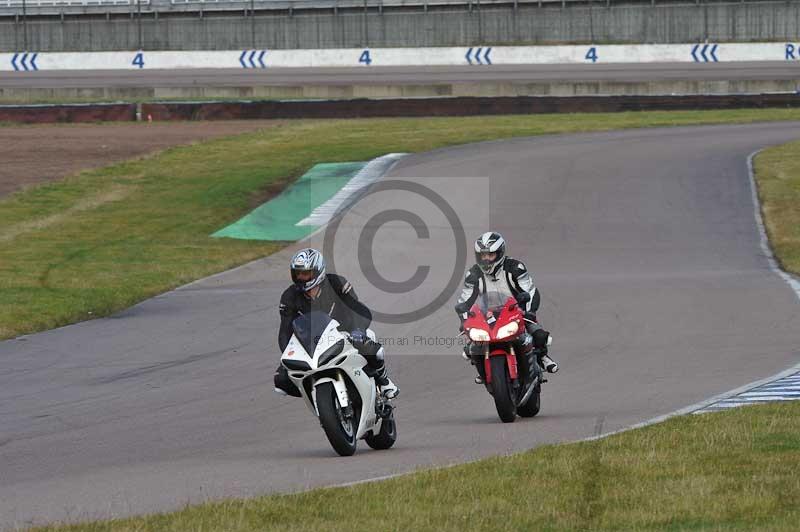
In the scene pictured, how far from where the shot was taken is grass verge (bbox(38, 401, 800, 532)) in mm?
7262

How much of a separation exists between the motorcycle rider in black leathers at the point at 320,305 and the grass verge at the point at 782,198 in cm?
1334

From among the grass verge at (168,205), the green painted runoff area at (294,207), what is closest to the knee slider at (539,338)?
the grass verge at (168,205)

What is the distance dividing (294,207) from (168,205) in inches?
132

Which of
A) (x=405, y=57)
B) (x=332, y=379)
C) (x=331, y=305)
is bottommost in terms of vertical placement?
(x=332, y=379)

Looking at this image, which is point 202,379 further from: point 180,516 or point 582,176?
point 582,176

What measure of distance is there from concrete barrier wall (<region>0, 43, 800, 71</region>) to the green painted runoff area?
28.4m

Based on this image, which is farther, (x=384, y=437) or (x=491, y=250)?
(x=491, y=250)

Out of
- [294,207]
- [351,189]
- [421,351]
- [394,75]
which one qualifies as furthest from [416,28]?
[421,351]

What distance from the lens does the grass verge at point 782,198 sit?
24077 millimetres

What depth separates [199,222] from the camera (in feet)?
97.7

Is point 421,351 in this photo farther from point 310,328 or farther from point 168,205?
point 168,205

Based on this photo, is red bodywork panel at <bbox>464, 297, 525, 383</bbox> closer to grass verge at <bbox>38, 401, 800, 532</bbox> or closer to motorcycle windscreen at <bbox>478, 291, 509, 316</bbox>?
motorcycle windscreen at <bbox>478, 291, 509, 316</bbox>

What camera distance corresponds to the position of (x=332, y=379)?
32.1 ft

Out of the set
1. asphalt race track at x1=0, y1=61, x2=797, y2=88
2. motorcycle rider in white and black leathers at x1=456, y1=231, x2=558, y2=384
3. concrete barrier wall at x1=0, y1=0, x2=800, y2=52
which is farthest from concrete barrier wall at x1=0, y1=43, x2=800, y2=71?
motorcycle rider in white and black leathers at x1=456, y1=231, x2=558, y2=384
